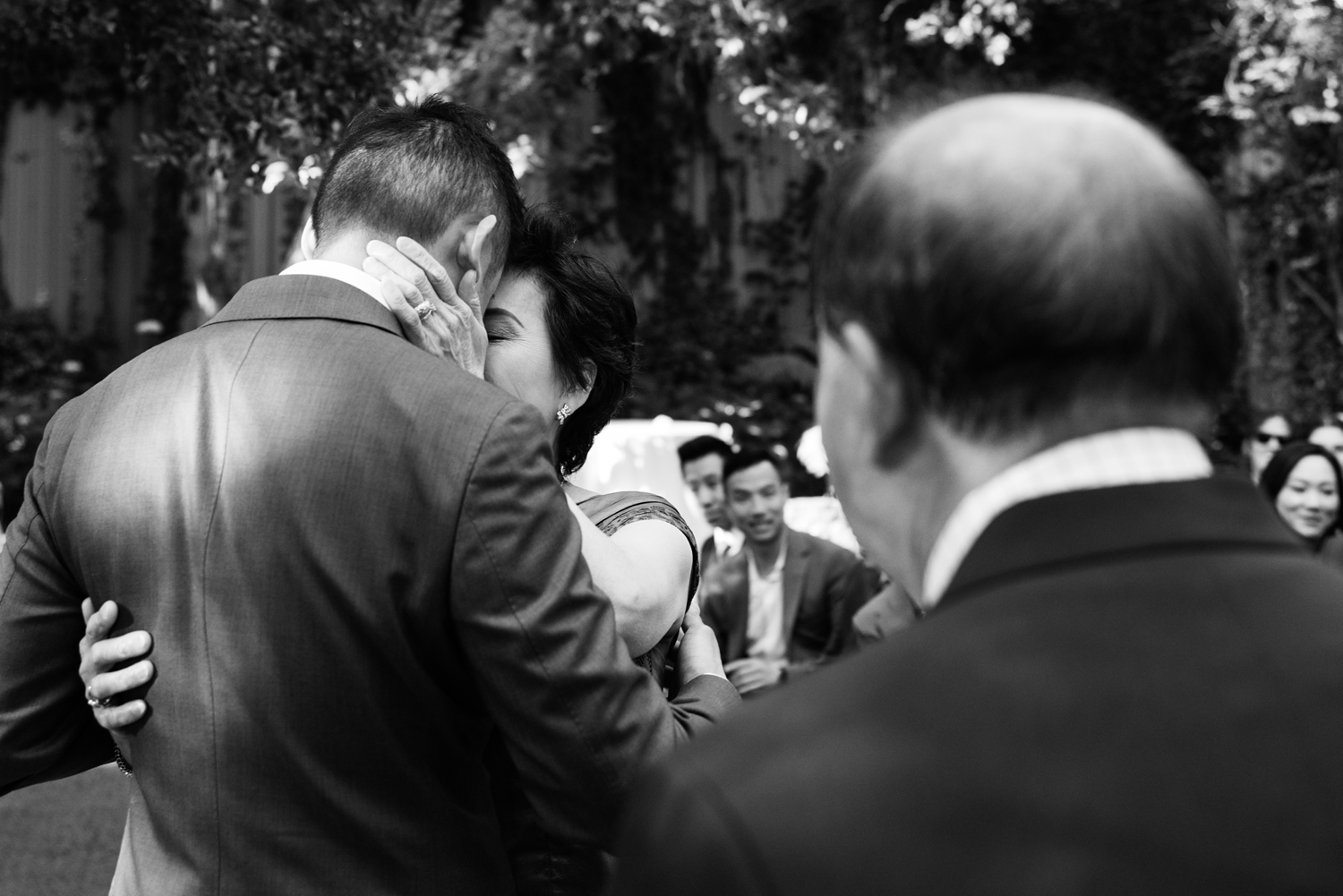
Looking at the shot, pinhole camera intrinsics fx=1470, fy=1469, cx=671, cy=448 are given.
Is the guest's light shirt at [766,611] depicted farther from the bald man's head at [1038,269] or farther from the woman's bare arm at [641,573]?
the bald man's head at [1038,269]

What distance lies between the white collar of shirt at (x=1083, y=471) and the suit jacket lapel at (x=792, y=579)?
4622mm

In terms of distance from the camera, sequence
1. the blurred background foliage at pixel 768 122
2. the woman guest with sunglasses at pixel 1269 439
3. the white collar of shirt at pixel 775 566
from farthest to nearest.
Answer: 1. the blurred background foliage at pixel 768 122
2. the woman guest with sunglasses at pixel 1269 439
3. the white collar of shirt at pixel 775 566

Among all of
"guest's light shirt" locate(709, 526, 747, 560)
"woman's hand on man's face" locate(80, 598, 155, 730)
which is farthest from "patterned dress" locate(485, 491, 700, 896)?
"guest's light shirt" locate(709, 526, 747, 560)

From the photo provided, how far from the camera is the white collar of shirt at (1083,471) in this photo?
100cm

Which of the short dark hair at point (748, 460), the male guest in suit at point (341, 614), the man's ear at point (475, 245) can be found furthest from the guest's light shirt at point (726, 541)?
the male guest in suit at point (341, 614)

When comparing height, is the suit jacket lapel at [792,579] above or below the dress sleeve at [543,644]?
below

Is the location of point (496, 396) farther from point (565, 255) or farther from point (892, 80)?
point (892, 80)

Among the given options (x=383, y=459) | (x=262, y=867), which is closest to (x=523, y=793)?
(x=262, y=867)

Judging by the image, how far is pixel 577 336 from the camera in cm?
245

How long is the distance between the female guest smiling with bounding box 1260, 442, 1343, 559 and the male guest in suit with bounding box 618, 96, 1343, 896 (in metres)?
4.94

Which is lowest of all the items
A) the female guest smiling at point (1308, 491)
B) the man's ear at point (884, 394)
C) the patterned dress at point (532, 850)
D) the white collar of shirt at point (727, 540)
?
the white collar of shirt at point (727, 540)

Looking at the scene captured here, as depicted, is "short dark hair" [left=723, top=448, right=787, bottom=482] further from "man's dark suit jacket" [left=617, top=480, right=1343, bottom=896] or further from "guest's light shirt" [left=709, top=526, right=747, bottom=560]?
"man's dark suit jacket" [left=617, top=480, right=1343, bottom=896]

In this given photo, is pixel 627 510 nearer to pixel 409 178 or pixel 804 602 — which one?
pixel 409 178

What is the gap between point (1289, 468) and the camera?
566 centimetres
